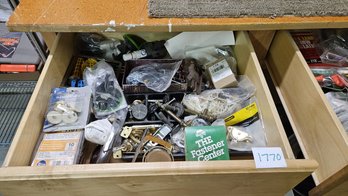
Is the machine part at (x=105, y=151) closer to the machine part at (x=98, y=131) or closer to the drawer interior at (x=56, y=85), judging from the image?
the machine part at (x=98, y=131)

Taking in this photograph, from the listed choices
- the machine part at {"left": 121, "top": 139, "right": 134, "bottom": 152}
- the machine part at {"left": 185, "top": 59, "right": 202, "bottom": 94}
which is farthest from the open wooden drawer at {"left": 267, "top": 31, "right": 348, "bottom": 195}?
the machine part at {"left": 121, "top": 139, "right": 134, "bottom": 152}

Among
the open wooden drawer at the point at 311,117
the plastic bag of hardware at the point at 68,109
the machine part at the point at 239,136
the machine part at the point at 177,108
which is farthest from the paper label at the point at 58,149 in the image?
the open wooden drawer at the point at 311,117

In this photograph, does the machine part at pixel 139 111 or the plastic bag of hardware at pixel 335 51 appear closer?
the machine part at pixel 139 111

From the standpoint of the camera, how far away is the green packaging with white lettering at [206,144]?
0.64 m

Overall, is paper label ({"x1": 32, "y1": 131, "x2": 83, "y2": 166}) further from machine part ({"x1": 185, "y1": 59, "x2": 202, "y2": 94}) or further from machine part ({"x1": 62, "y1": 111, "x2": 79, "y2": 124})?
machine part ({"x1": 185, "y1": 59, "x2": 202, "y2": 94})

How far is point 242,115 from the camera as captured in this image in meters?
0.75

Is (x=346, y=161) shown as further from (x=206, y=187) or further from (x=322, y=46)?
(x=322, y=46)

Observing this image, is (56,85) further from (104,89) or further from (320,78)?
(320,78)

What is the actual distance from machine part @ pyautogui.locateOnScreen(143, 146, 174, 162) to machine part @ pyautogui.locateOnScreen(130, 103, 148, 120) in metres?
0.12

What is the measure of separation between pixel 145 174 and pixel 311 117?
51cm

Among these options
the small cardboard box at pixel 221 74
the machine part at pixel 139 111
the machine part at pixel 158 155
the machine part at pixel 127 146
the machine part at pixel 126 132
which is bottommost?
the machine part at pixel 158 155

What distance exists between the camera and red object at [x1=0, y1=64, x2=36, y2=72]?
2.95ft

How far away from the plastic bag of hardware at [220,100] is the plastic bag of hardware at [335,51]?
0.31 meters

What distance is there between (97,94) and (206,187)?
43cm
